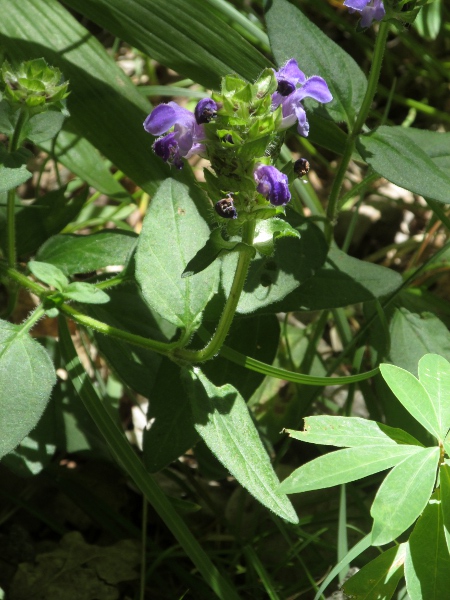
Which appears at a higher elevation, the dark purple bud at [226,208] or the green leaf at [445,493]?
the dark purple bud at [226,208]

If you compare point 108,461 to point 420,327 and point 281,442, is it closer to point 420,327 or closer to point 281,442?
point 281,442

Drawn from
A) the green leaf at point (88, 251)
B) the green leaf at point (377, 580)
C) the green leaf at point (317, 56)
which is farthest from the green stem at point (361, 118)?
the green leaf at point (377, 580)

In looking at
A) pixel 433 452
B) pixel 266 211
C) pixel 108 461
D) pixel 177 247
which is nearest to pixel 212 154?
pixel 266 211

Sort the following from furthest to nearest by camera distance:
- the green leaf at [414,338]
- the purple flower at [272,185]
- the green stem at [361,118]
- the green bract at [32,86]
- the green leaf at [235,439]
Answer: the green leaf at [414,338], the green stem at [361,118], the green bract at [32,86], the green leaf at [235,439], the purple flower at [272,185]

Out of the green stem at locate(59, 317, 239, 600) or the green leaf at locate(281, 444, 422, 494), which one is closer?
the green leaf at locate(281, 444, 422, 494)

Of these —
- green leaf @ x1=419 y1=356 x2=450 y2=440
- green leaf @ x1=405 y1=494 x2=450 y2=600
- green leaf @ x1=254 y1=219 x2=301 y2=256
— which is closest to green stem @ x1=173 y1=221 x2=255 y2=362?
green leaf @ x1=254 y1=219 x2=301 y2=256

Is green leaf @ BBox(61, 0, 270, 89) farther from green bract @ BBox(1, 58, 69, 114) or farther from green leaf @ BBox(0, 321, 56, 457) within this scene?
green leaf @ BBox(0, 321, 56, 457)

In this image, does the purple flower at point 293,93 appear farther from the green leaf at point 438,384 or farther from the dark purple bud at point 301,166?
the green leaf at point 438,384
